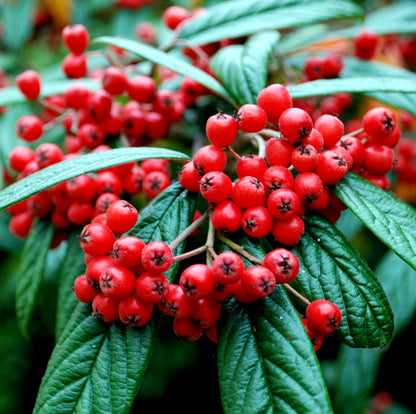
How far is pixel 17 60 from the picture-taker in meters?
→ 3.33

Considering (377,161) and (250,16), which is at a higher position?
(250,16)

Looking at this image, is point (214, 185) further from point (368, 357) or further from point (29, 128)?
point (368, 357)

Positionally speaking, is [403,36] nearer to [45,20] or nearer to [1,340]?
[45,20]

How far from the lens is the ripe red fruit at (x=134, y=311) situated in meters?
1.17

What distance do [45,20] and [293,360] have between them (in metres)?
3.87

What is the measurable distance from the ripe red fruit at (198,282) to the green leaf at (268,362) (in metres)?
0.16

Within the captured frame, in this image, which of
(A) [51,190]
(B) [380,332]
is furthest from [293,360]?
(A) [51,190]

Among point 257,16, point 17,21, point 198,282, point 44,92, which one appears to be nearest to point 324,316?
point 198,282

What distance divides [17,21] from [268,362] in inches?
123

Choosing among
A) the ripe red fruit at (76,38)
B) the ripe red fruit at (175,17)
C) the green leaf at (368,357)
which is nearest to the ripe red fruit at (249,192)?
the green leaf at (368,357)

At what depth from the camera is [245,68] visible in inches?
62.3

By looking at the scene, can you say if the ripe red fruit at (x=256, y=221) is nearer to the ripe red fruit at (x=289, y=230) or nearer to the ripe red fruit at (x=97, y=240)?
the ripe red fruit at (x=289, y=230)

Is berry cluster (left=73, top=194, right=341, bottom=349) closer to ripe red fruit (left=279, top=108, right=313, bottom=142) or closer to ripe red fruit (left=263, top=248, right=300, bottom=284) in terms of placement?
ripe red fruit (left=263, top=248, right=300, bottom=284)

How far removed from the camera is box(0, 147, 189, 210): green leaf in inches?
44.9
